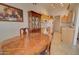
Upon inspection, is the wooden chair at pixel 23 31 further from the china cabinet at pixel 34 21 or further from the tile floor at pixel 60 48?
the tile floor at pixel 60 48

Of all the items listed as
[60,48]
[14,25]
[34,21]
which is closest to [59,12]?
[34,21]

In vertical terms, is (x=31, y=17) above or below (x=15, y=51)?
above

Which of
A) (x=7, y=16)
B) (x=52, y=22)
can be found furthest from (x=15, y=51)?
(x=52, y=22)

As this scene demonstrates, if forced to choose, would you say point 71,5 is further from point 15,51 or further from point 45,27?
point 15,51

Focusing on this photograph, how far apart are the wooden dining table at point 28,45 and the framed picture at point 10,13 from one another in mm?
201

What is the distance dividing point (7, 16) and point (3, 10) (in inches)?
2.9

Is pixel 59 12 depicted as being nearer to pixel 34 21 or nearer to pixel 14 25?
pixel 34 21

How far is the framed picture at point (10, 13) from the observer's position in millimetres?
1336

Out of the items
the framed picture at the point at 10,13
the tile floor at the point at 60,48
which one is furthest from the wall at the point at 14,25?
the tile floor at the point at 60,48

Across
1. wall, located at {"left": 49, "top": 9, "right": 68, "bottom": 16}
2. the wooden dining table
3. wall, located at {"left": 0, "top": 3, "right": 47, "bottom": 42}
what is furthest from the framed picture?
wall, located at {"left": 49, "top": 9, "right": 68, "bottom": 16}

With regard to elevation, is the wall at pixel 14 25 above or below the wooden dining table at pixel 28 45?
above

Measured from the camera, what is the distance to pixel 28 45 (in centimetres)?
139

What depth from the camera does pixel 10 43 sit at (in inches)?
53.5

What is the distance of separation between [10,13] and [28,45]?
15.3 inches
